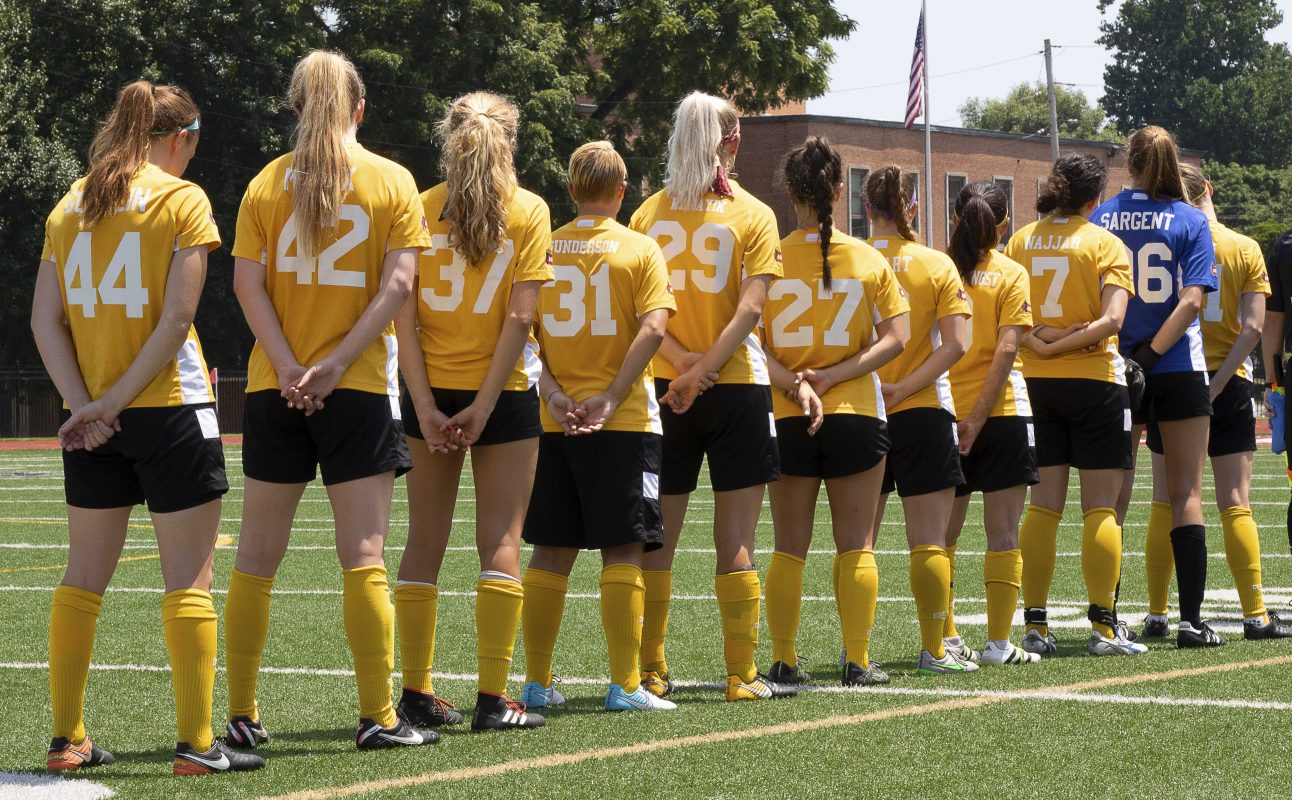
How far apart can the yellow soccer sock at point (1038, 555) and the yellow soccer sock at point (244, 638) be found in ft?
12.1

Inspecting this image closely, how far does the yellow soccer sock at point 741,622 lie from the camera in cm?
641

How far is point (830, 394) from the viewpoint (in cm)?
674

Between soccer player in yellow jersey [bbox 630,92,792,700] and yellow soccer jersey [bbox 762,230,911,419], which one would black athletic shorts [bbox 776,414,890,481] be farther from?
soccer player in yellow jersey [bbox 630,92,792,700]

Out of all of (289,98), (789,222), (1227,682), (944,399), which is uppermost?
(789,222)

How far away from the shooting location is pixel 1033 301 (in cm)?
788

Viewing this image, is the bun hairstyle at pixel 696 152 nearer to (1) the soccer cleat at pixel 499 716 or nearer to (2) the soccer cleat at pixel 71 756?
(1) the soccer cleat at pixel 499 716

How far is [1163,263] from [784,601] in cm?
266

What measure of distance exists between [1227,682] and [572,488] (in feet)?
8.48

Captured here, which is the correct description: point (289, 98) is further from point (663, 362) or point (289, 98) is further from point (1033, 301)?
point (1033, 301)

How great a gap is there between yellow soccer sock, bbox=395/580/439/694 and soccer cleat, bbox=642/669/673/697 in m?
0.96

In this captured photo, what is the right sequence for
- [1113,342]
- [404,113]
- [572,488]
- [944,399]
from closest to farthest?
1. [572,488]
2. [944,399]
3. [1113,342]
4. [404,113]

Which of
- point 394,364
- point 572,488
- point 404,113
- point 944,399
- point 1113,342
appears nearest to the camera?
point 394,364

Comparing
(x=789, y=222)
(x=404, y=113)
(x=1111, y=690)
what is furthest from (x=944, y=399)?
(x=789, y=222)

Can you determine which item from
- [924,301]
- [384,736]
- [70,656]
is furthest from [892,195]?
[70,656]
